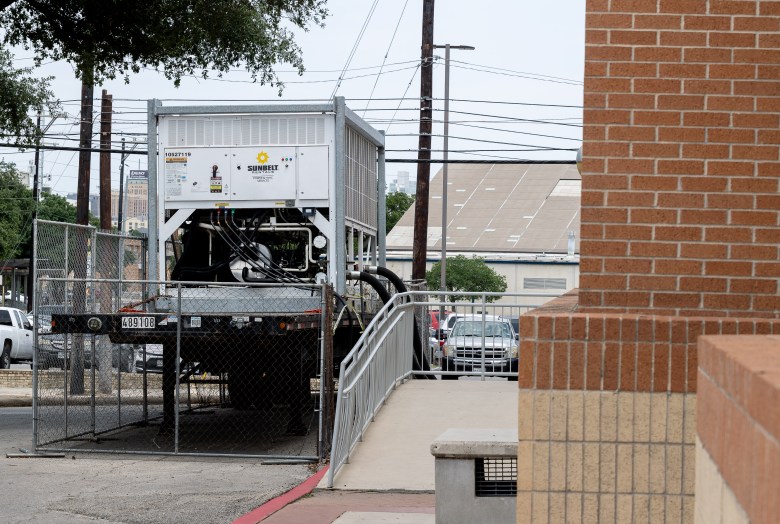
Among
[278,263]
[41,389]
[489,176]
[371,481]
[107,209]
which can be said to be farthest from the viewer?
[489,176]

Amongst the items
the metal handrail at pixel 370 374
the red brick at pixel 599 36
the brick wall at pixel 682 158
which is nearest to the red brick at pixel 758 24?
the brick wall at pixel 682 158

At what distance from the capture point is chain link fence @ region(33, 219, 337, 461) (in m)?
13.4

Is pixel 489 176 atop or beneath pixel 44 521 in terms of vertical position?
atop

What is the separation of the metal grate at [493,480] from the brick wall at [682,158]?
9.47 feet

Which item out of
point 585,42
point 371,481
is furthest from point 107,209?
point 585,42

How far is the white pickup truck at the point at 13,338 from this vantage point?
3262cm

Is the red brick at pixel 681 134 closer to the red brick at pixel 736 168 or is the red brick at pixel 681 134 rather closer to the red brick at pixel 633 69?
the red brick at pixel 736 168

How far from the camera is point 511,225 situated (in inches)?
3196

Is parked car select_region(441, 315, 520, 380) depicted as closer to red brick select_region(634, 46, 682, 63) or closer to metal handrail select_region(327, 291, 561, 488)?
metal handrail select_region(327, 291, 561, 488)

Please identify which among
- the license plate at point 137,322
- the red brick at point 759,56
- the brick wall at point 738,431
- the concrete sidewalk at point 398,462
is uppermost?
the red brick at point 759,56

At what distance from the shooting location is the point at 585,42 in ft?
18.0

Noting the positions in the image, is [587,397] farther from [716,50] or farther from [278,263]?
[278,263]

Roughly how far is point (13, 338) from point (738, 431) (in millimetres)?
32292

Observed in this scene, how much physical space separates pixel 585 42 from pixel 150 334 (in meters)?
9.34
